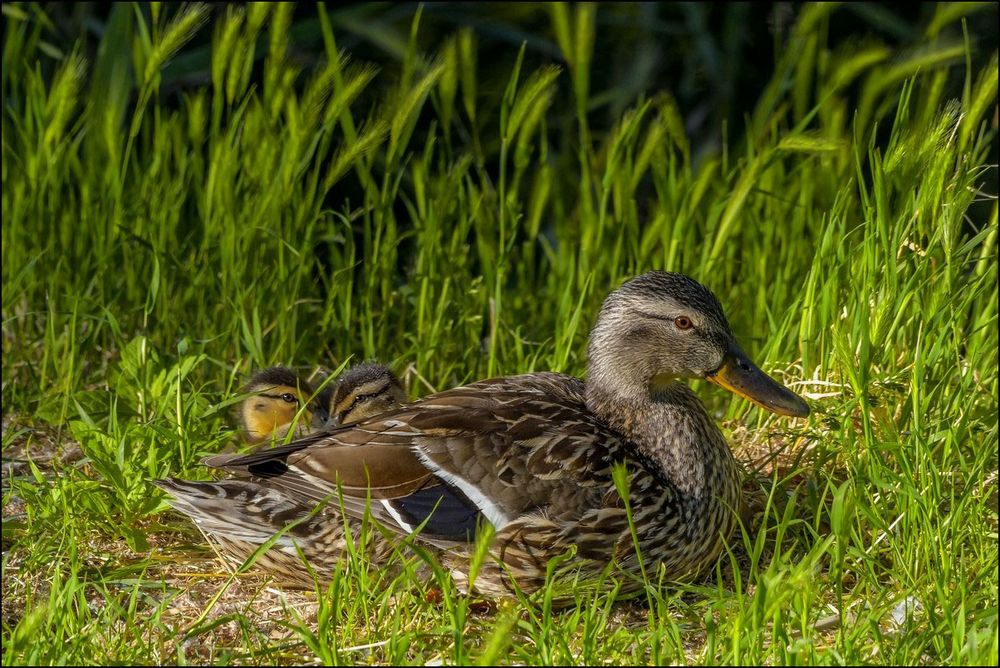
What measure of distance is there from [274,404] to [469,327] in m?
0.90

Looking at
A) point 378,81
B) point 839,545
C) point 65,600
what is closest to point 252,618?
point 65,600

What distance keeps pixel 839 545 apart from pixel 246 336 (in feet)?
7.69

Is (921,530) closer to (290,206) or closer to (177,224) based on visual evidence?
(290,206)

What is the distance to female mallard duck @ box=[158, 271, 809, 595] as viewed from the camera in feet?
12.8

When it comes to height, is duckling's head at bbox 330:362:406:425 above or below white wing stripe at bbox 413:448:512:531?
below

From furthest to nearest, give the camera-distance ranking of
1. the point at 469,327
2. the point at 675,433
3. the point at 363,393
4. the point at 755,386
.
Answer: the point at 469,327
the point at 363,393
the point at 755,386
the point at 675,433

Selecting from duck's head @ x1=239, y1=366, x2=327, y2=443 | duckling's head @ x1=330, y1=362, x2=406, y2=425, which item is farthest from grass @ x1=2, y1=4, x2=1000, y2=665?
duckling's head @ x1=330, y1=362, x2=406, y2=425

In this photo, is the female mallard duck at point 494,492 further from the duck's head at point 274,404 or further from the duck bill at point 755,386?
the duck's head at point 274,404

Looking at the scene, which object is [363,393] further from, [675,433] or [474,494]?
[675,433]

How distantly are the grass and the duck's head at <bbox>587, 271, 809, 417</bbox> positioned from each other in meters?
0.29

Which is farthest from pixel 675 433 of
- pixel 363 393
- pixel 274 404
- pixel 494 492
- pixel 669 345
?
pixel 274 404

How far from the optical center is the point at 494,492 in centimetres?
390

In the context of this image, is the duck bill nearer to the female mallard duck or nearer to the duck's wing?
the female mallard duck

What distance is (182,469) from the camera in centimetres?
430
